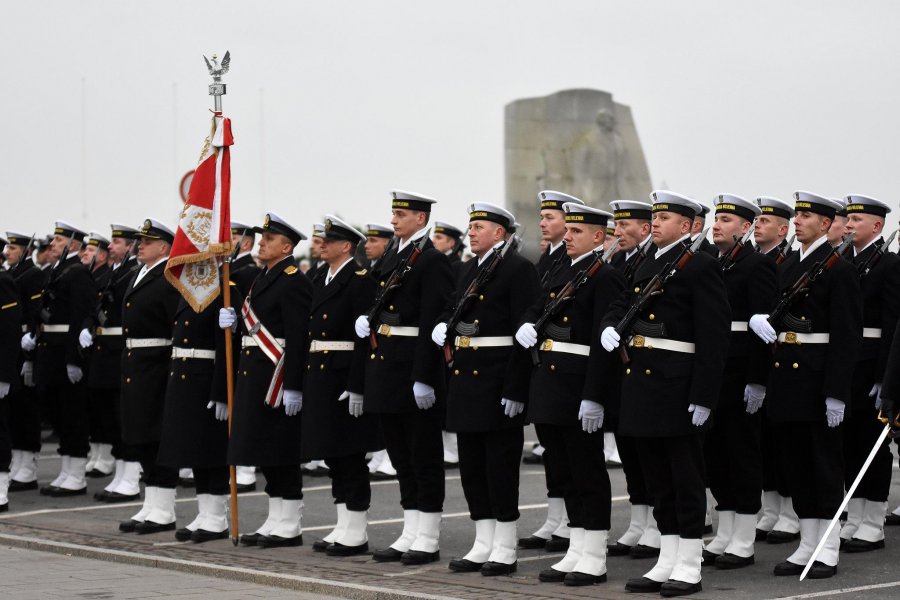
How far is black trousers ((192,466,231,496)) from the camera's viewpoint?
10664 millimetres

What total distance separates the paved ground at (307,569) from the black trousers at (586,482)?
0.40 meters

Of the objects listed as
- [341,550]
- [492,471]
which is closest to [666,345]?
[492,471]

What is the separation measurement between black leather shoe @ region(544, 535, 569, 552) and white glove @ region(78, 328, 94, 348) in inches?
208

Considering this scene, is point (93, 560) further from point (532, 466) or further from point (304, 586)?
point (532, 466)

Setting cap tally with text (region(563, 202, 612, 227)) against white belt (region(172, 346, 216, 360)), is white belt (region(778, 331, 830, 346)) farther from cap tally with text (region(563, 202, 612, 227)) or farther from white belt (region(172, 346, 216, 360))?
white belt (region(172, 346, 216, 360))

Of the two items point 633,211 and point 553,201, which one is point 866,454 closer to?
point 633,211

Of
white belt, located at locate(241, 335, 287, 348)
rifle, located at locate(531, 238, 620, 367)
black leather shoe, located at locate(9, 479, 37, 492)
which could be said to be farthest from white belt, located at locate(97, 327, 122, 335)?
rifle, located at locate(531, 238, 620, 367)

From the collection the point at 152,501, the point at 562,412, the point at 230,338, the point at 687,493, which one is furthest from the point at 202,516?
the point at 687,493

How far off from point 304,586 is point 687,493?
2.31 meters

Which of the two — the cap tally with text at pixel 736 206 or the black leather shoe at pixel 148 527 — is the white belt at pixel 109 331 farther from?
the cap tally with text at pixel 736 206

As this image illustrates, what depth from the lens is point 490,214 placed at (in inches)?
364

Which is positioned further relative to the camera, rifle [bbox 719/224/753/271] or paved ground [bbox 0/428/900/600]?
rifle [bbox 719/224/753/271]

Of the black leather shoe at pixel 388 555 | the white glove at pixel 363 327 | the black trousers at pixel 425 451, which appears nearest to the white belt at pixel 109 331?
the white glove at pixel 363 327

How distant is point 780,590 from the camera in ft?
26.3
